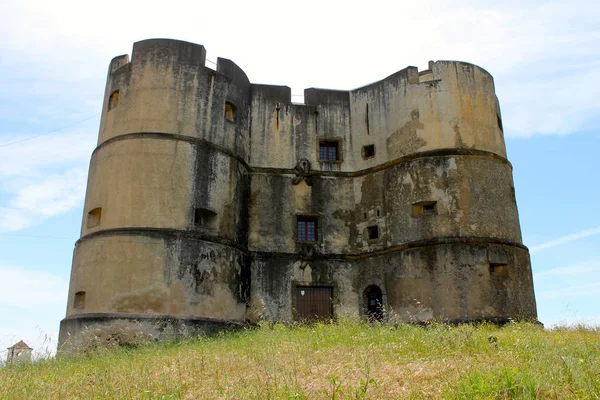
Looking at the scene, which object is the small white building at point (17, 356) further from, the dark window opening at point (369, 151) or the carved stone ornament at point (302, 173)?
the dark window opening at point (369, 151)

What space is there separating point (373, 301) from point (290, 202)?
16.0 feet

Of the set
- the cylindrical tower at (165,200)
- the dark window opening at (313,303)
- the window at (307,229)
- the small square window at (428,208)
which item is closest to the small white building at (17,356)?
the cylindrical tower at (165,200)

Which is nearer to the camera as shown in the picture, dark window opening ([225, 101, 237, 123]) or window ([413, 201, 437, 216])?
window ([413, 201, 437, 216])

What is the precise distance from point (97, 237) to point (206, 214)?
139 inches

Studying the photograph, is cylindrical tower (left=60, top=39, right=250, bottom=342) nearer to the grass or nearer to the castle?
the castle

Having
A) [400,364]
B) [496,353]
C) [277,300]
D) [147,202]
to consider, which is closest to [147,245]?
[147,202]

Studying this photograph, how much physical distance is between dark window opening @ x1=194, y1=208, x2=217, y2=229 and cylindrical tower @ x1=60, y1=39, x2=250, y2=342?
35mm

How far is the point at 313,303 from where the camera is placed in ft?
65.5

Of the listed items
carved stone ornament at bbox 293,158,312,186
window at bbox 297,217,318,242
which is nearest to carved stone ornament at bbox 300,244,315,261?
window at bbox 297,217,318,242

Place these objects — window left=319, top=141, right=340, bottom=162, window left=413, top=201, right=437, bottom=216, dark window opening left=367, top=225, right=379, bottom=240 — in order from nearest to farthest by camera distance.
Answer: window left=413, top=201, right=437, bottom=216, dark window opening left=367, top=225, right=379, bottom=240, window left=319, top=141, right=340, bottom=162

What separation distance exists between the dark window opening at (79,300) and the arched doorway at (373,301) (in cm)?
969

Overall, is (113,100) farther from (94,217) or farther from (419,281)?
(419,281)

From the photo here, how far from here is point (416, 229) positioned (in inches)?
750

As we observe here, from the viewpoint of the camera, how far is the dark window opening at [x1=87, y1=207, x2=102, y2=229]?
1797 centimetres
